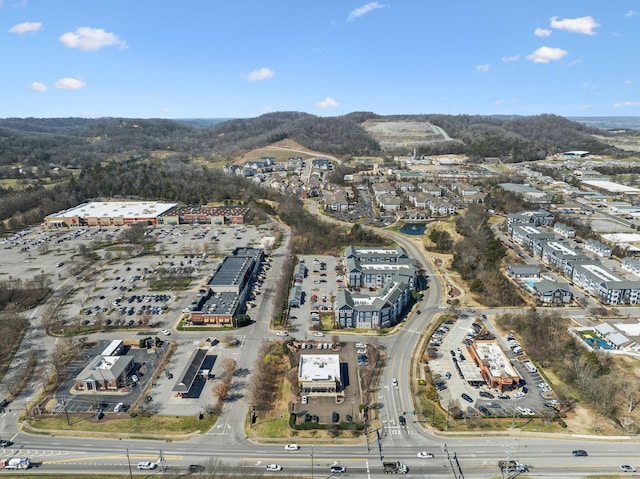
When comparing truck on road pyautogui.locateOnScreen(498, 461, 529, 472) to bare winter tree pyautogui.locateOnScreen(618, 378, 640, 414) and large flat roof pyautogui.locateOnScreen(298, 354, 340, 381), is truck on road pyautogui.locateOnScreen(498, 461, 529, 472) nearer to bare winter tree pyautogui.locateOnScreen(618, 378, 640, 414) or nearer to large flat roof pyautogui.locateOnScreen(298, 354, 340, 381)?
bare winter tree pyautogui.locateOnScreen(618, 378, 640, 414)

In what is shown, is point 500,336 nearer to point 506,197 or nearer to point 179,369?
point 179,369

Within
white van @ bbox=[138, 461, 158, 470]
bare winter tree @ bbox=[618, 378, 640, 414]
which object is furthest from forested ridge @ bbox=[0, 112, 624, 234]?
bare winter tree @ bbox=[618, 378, 640, 414]

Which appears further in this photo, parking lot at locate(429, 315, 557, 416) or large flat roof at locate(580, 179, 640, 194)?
large flat roof at locate(580, 179, 640, 194)

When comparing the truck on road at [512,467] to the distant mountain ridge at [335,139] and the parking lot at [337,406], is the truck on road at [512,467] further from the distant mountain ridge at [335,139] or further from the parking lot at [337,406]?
the distant mountain ridge at [335,139]

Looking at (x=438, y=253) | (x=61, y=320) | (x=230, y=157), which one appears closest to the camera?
(x=61, y=320)

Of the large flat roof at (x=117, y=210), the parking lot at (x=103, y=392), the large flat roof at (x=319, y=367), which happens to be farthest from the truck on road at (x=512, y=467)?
the large flat roof at (x=117, y=210)

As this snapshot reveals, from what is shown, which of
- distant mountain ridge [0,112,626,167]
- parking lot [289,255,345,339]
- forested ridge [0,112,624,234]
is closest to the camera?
parking lot [289,255,345,339]

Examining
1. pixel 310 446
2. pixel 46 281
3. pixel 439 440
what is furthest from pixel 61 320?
pixel 439 440
